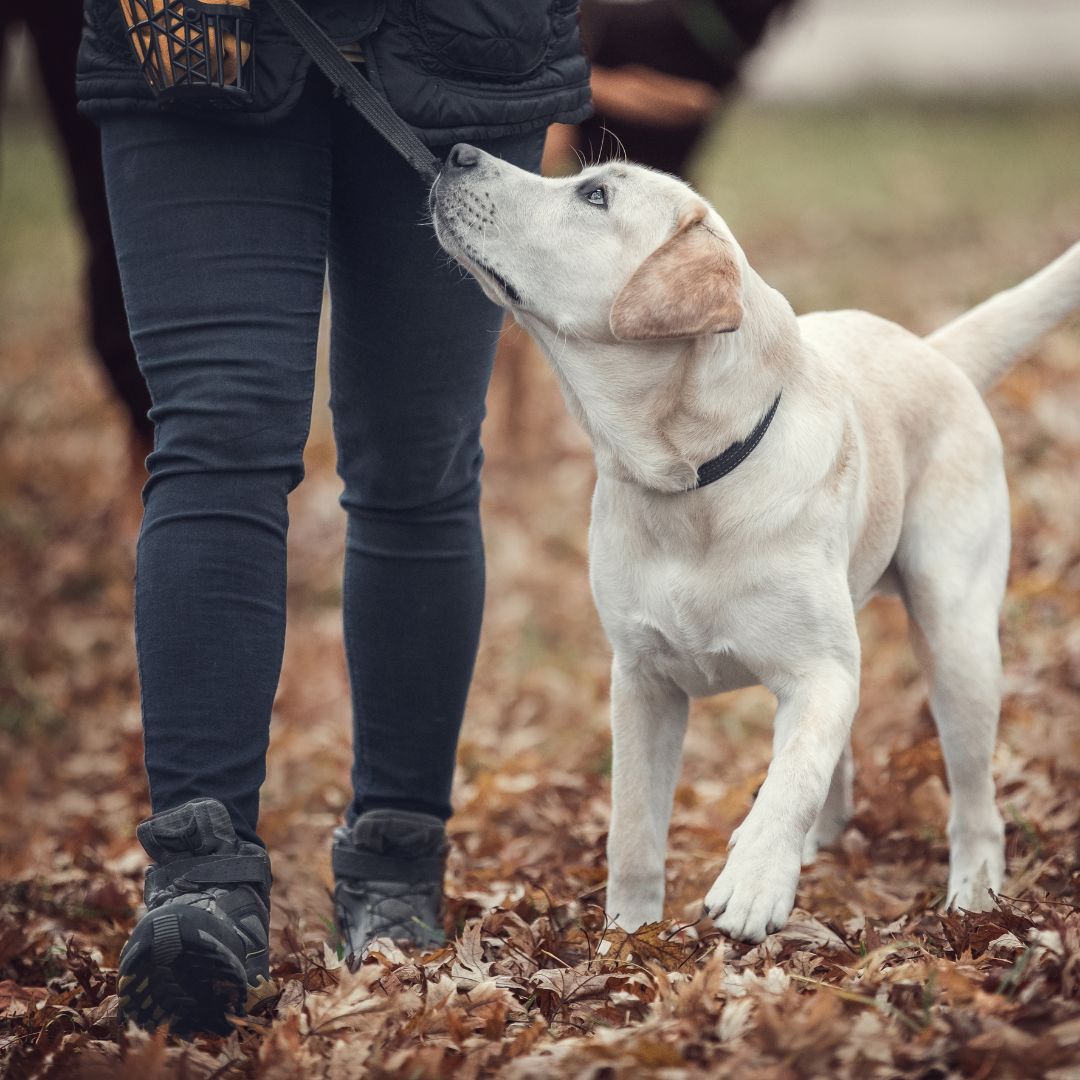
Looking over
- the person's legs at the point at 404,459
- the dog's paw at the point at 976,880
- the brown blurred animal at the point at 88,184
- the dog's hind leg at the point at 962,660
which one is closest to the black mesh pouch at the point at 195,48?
the person's legs at the point at 404,459

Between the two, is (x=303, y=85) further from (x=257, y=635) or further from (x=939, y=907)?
(x=939, y=907)

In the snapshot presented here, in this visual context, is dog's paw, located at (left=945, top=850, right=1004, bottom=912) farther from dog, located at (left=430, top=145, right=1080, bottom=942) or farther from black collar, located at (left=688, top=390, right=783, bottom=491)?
black collar, located at (left=688, top=390, right=783, bottom=491)

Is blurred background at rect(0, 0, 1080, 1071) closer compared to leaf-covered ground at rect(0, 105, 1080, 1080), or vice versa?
leaf-covered ground at rect(0, 105, 1080, 1080)

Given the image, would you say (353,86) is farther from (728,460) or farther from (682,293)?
(728,460)

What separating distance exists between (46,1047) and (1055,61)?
65.9 ft

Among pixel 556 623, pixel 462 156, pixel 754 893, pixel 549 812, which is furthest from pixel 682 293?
pixel 556 623

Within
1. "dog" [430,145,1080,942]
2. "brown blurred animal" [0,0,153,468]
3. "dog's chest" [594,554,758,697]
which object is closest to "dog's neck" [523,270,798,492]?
"dog" [430,145,1080,942]

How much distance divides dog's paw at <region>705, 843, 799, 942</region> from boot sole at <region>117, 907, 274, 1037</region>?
0.77m

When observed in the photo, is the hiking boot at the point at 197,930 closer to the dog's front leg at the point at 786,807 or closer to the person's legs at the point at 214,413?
the person's legs at the point at 214,413

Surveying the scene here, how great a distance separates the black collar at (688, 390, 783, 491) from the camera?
8.38ft

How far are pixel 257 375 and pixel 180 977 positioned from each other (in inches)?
38.2

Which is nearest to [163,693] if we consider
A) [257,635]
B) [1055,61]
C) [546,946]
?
[257,635]

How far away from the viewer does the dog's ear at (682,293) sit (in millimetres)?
2426

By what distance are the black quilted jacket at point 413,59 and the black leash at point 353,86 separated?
0.02m
